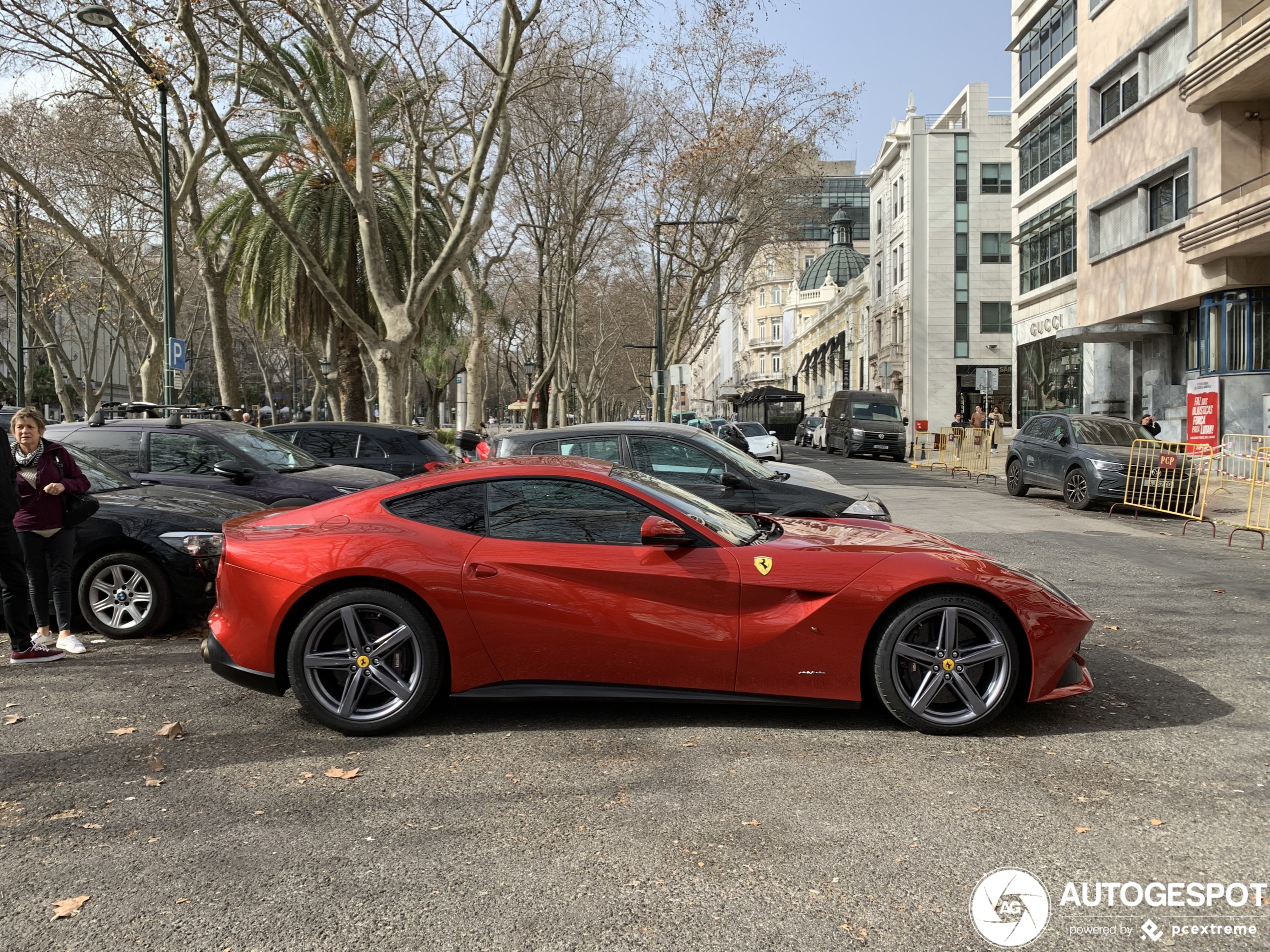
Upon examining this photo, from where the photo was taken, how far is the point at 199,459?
984 centimetres

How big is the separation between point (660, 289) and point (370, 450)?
1027 inches

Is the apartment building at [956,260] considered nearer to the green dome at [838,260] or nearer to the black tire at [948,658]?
the green dome at [838,260]

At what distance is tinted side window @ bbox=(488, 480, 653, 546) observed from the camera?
16.3 ft

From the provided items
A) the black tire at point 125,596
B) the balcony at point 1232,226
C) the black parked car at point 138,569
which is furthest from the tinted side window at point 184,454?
the balcony at point 1232,226

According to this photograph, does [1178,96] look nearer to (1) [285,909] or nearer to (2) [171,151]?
(2) [171,151]

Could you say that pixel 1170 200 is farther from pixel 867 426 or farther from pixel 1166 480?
pixel 867 426

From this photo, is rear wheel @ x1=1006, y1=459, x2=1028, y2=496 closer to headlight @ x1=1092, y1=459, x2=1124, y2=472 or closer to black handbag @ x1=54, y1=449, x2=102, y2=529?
headlight @ x1=1092, y1=459, x2=1124, y2=472

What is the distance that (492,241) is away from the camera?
3288cm

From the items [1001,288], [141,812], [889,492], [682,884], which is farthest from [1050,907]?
[1001,288]

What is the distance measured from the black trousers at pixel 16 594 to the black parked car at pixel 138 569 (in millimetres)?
627

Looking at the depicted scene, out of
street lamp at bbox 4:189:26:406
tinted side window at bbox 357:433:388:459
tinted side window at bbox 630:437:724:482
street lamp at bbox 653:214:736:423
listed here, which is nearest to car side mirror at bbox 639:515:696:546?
tinted side window at bbox 630:437:724:482

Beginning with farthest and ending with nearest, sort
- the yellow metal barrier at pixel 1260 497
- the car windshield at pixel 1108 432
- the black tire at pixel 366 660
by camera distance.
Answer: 1. the car windshield at pixel 1108 432
2. the yellow metal barrier at pixel 1260 497
3. the black tire at pixel 366 660

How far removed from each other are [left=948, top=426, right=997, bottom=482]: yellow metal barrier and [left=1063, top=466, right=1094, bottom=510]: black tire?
847 centimetres

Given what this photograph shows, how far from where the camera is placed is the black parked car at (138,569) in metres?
7.17
